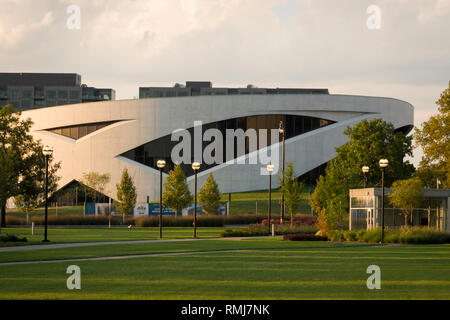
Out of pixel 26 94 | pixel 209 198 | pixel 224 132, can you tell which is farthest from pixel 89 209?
pixel 26 94

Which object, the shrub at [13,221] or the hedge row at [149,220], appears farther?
the shrub at [13,221]

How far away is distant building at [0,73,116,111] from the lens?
132375mm

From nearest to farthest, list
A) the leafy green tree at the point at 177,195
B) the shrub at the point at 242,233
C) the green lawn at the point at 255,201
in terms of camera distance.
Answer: the shrub at the point at 242,233 → the leafy green tree at the point at 177,195 → the green lawn at the point at 255,201

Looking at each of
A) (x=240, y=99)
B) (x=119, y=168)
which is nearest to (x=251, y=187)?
(x=240, y=99)

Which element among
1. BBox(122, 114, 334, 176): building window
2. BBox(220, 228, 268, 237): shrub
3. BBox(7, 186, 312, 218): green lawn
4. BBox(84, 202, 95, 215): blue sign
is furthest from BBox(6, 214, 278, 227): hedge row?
BBox(122, 114, 334, 176): building window

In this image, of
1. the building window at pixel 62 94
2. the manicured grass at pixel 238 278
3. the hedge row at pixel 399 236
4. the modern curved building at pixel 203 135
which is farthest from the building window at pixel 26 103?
the manicured grass at pixel 238 278

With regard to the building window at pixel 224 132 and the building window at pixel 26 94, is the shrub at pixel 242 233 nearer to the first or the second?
the building window at pixel 224 132

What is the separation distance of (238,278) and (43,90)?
127 meters

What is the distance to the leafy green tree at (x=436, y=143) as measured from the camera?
4244 cm

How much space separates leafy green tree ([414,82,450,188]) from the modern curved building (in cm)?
3653

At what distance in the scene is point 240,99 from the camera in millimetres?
81688

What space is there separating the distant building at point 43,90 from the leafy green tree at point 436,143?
10327cm
